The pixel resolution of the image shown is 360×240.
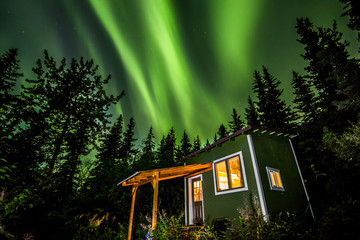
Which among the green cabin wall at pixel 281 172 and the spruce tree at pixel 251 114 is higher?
the spruce tree at pixel 251 114

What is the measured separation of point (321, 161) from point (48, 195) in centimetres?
1589

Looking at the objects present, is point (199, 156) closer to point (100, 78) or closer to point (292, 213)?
point (292, 213)

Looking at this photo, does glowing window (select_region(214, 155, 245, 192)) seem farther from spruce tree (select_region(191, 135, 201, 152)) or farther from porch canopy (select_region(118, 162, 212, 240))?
spruce tree (select_region(191, 135, 201, 152))

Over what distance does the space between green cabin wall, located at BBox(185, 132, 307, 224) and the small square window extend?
0.15m

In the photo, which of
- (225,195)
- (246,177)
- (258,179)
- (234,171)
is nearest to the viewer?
(258,179)

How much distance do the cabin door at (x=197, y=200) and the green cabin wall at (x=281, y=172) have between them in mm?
3881

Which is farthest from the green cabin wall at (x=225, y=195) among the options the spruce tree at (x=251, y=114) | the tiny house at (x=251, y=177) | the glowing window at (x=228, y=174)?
the spruce tree at (x=251, y=114)

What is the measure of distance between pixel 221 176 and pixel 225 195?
96cm

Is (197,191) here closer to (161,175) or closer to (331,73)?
(161,175)

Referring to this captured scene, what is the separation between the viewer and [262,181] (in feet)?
21.8

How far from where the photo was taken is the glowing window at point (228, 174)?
24.8 feet

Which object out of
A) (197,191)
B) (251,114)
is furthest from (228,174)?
(251,114)

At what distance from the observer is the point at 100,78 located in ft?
53.3

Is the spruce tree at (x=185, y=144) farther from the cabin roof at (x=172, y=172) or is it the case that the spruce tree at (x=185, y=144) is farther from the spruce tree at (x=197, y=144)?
the cabin roof at (x=172, y=172)
